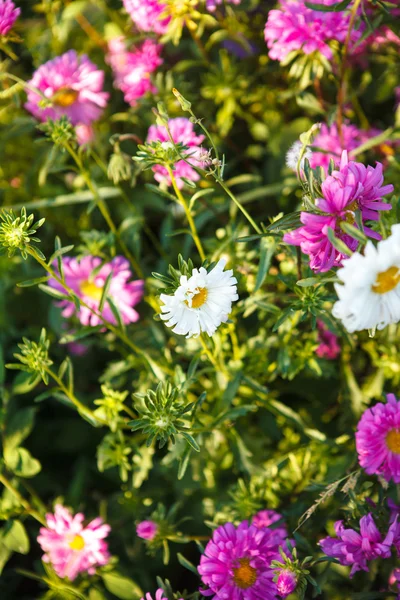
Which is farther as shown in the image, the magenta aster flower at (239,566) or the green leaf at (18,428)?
the green leaf at (18,428)

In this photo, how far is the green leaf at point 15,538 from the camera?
55.6 inches

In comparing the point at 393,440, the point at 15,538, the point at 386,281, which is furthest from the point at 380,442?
the point at 15,538

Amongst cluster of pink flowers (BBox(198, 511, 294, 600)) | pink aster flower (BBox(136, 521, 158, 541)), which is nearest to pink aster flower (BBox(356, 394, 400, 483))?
cluster of pink flowers (BBox(198, 511, 294, 600))

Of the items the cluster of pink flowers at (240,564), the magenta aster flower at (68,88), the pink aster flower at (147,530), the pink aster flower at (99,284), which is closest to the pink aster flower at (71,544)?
the pink aster flower at (147,530)

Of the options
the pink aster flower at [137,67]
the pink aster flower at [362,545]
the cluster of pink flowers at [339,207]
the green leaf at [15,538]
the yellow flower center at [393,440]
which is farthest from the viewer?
the pink aster flower at [137,67]

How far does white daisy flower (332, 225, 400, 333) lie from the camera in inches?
29.5

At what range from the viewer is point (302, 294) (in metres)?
1.14

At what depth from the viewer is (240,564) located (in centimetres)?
114

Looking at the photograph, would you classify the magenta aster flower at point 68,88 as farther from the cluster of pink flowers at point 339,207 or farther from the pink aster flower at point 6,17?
the cluster of pink flowers at point 339,207

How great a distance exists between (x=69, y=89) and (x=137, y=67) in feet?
0.67

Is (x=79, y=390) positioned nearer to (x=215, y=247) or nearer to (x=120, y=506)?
(x=120, y=506)

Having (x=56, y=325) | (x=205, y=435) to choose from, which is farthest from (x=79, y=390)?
(x=205, y=435)

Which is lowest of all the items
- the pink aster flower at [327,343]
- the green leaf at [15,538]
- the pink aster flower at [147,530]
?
the green leaf at [15,538]

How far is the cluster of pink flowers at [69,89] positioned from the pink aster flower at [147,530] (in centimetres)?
98
